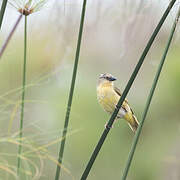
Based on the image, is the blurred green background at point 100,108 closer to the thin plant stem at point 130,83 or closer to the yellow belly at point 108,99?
the yellow belly at point 108,99

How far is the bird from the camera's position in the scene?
1207mm

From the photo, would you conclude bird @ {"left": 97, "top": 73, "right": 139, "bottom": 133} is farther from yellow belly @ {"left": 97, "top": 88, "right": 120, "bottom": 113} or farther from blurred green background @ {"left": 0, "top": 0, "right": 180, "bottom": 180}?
blurred green background @ {"left": 0, "top": 0, "right": 180, "bottom": 180}

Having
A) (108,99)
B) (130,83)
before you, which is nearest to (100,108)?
(108,99)

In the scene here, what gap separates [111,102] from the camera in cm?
121

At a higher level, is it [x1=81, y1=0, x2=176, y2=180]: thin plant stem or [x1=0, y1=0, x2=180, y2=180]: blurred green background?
[x1=81, y1=0, x2=176, y2=180]: thin plant stem

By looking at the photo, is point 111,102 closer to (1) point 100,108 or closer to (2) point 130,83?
(2) point 130,83

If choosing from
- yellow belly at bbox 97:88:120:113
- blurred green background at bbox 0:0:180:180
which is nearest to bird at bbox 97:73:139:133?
yellow belly at bbox 97:88:120:113

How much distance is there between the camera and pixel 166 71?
2.74 meters

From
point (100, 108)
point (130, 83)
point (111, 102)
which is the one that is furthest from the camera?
point (100, 108)

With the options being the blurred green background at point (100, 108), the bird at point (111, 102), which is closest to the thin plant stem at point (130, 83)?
the bird at point (111, 102)

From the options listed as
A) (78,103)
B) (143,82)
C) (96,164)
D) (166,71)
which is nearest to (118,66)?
(143,82)

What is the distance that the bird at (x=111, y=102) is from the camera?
121 centimetres

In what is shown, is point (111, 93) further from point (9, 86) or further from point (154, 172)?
point (154, 172)

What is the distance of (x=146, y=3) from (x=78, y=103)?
1.82 metres
